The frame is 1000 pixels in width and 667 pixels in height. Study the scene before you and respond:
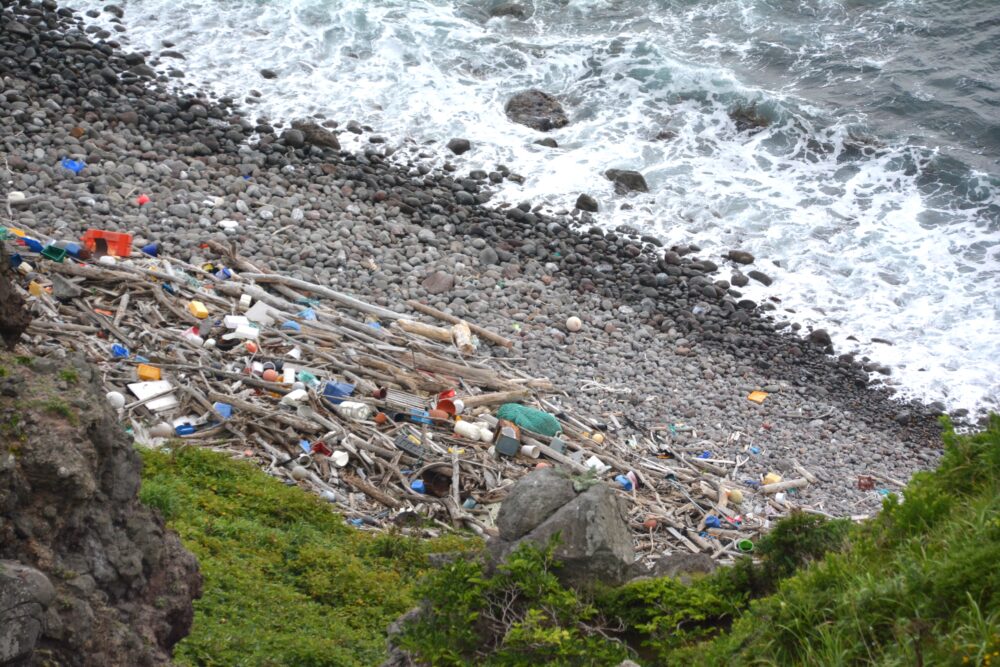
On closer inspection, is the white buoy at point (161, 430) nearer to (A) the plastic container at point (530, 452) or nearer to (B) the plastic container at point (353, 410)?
(B) the plastic container at point (353, 410)

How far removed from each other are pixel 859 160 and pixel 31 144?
17167 mm

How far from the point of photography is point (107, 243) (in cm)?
1331

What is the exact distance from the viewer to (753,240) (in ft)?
63.8

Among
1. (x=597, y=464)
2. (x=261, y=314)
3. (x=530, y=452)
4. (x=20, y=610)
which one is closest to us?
(x=20, y=610)

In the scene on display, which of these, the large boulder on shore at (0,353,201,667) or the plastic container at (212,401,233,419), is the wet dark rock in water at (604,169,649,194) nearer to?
the plastic container at (212,401,233,419)

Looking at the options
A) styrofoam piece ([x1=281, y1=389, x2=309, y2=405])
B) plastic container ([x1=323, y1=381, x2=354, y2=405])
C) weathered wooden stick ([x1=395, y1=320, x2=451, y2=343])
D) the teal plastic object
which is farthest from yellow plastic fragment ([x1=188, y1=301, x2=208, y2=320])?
the teal plastic object

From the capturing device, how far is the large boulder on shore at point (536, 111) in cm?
2217

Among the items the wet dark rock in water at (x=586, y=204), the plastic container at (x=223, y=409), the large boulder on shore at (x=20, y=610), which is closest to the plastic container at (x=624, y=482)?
the plastic container at (x=223, y=409)

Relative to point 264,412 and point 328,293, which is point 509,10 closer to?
point 328,293

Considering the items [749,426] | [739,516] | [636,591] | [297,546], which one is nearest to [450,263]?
[749,426]

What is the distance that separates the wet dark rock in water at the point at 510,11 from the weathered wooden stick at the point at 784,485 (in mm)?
17050

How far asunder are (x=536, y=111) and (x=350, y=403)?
12681 mm

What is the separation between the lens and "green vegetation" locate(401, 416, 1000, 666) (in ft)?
17.0

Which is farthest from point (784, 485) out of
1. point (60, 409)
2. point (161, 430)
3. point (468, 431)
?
point (60, 409)
